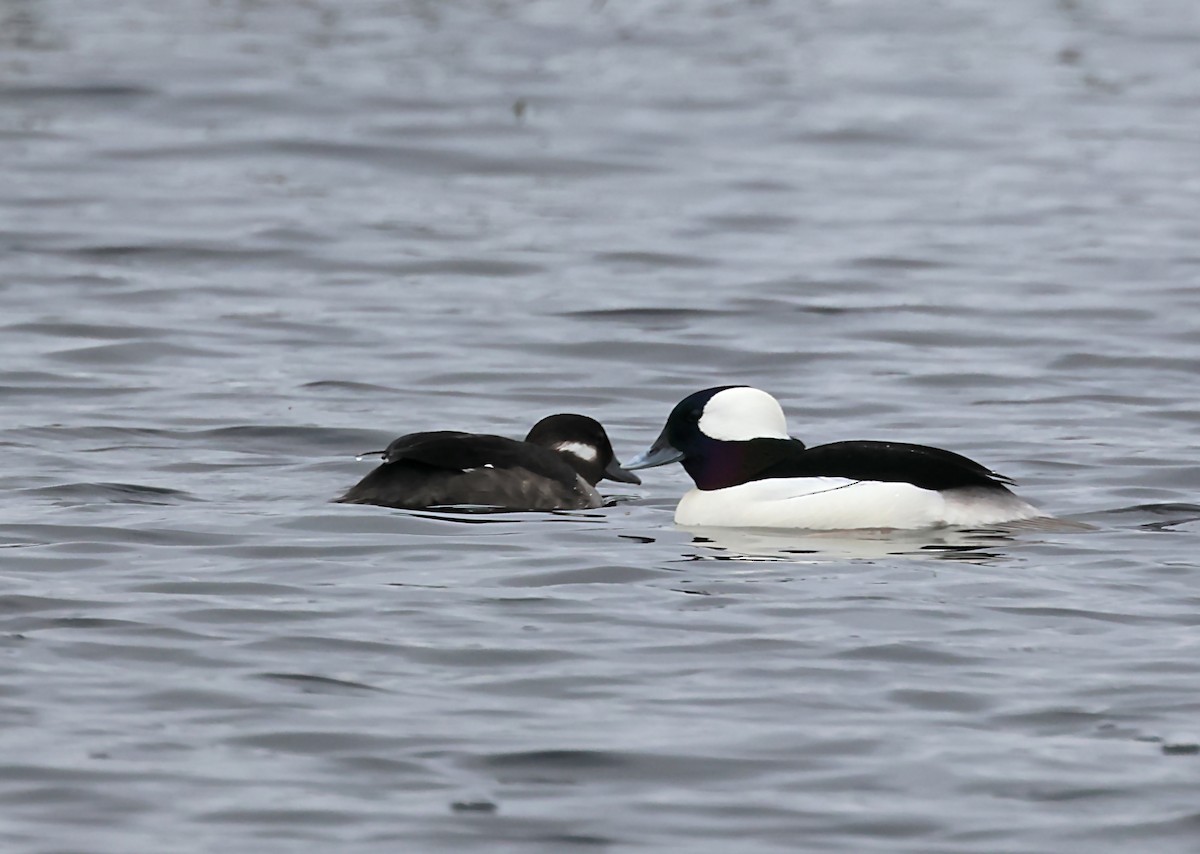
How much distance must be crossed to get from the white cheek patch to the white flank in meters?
1.16

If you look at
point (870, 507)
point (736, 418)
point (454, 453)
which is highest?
point (736, 418)

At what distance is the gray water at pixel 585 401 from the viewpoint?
636 centimetres

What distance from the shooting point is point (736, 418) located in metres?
10.1

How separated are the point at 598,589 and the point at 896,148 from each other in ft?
44.9

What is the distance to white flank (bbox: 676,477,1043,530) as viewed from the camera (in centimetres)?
958

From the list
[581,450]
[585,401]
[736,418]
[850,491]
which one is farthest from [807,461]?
[585,401]

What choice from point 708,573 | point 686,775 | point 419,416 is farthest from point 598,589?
point 419,416

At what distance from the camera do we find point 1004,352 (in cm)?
1455

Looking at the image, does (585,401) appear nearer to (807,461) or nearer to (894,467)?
(807,461)

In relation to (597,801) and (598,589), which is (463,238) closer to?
(598,589)

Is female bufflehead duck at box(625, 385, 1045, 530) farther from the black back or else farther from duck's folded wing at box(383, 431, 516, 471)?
duck's folded wing at box(383, 431, 516, 471)

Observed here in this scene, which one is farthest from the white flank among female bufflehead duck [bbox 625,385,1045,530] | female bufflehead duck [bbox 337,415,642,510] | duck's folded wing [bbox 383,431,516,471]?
duck's folded wing [bbox 383,431,516,471]

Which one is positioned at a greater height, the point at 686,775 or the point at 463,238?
the point at 463,238

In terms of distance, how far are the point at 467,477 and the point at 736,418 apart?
1085 millimetres
